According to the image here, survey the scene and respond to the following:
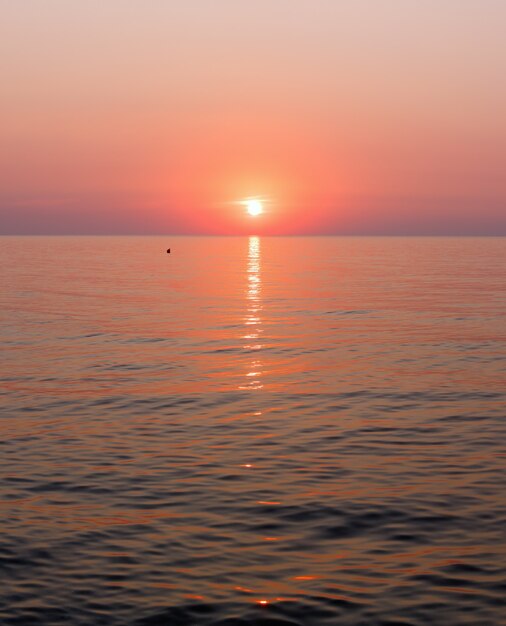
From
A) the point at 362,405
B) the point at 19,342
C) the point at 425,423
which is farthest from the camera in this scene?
the point at 19,342

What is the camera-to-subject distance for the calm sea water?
12.2 metres

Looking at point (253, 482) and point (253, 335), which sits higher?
point (253, 335)

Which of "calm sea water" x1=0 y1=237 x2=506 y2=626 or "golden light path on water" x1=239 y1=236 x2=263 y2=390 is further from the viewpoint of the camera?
"golden light path on water" x1=239 y1=236 x2=263 y2=390

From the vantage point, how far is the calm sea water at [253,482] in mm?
12172

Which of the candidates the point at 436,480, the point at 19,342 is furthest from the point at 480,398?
the point at 19,342

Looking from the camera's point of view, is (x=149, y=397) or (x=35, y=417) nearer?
(x=35, y=417)

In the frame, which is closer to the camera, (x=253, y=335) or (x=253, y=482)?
(x=253, y=482)

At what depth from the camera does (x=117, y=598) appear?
12.1m

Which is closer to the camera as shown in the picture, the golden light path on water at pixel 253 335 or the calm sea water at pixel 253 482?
the calm sea water at pixel 253 482

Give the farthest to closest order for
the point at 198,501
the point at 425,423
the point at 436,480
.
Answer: the point at 425,423 → the point at 436,480 → the point at 198,501

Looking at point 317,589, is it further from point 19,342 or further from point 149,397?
point 19,342

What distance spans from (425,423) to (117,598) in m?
13.6

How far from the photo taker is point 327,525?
1517 cm

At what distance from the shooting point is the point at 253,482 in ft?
58.8
